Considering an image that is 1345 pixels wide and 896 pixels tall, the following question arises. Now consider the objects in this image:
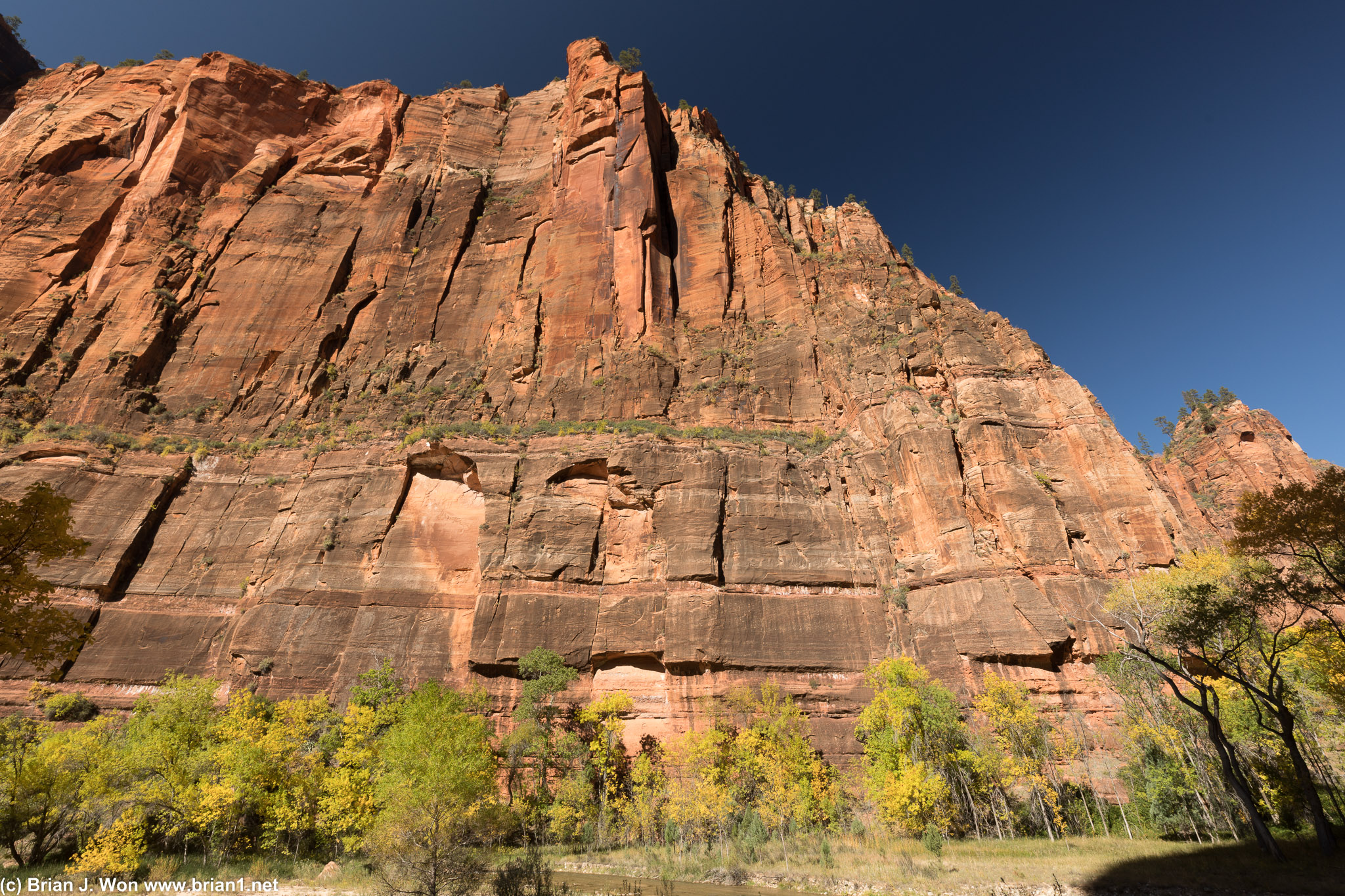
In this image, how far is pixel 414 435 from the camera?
3397cm

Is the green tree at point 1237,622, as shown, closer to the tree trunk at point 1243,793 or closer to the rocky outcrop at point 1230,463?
the tree trunk at point 1243,793

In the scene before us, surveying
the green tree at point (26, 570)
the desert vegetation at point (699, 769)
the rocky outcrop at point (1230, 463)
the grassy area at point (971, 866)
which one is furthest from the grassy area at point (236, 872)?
the rocky outcrop at point (1230, 463)

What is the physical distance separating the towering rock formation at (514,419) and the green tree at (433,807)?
6694mm

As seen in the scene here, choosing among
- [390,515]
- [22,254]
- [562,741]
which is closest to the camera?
[562,741]

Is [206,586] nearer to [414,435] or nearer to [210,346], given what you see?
[414,435]

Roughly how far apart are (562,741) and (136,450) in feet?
96.4

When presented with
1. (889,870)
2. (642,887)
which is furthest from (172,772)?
(889,870)

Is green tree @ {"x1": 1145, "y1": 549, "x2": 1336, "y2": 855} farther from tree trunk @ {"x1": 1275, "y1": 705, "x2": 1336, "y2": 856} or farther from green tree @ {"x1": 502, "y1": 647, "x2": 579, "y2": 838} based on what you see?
green tree @ {"x1": 502, "y1": 647, "x2": 579, "y2": 838}

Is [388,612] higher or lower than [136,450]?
lower

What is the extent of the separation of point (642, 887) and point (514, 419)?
27776 mm

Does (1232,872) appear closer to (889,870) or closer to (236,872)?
(889,870)

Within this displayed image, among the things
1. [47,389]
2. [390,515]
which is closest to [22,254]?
[47,389]

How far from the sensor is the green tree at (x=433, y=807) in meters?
15.5

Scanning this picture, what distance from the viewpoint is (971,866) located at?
18.9 m
